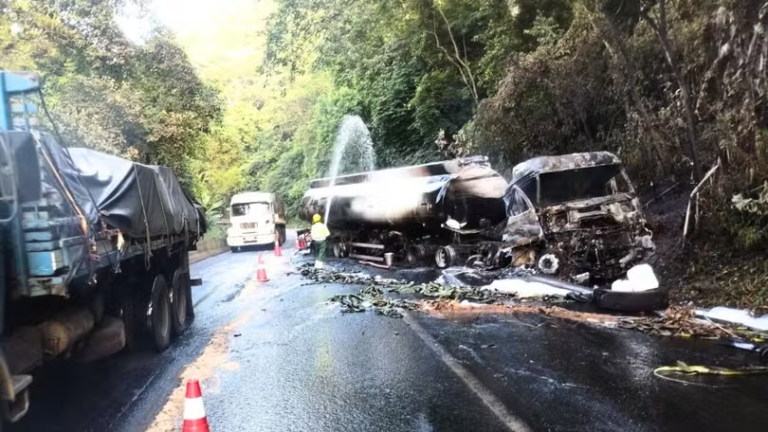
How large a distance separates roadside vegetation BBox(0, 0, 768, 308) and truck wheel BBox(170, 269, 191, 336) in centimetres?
743

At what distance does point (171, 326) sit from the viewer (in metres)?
8.41

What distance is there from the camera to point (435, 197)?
15648mm

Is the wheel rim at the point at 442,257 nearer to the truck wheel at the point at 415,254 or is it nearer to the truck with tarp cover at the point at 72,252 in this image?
the truck wheel at the point at 415,254

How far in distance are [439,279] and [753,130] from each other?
21.6ft

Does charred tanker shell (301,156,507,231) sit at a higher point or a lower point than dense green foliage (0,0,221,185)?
lower

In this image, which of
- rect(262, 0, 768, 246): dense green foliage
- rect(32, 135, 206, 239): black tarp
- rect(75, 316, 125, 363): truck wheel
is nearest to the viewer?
rect(32, 135, 206, 239): black tarp

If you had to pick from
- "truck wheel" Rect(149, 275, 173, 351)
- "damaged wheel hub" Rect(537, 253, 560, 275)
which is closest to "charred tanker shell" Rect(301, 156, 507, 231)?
"damaged wheel hub" Rect(537, 253, 560, 275)

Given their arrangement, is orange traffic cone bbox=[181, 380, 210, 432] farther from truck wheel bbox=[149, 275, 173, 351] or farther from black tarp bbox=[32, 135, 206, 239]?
truck wheel bbox=[149, 275, 173, 351]

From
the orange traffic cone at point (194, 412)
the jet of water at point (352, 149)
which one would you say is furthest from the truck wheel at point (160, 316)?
the jet of water at point (352, 149)

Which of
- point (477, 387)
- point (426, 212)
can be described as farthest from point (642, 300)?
point (426, 212)

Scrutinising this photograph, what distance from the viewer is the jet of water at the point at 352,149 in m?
33.6

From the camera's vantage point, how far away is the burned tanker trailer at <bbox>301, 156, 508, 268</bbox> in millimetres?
15609

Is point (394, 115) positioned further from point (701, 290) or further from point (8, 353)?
point (8, 353)

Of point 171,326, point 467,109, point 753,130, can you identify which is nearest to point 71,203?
point 171,326
